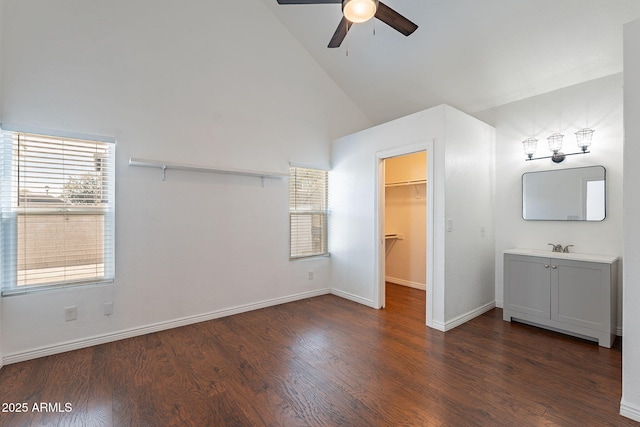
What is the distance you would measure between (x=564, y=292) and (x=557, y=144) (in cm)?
172

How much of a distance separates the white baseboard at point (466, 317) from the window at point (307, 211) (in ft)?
6.83

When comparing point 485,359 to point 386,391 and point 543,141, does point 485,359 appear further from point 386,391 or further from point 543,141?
point 543,141

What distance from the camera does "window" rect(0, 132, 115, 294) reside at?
8.43 feet

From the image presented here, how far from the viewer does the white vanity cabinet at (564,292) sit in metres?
2.86

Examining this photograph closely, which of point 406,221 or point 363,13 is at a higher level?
point 363,13

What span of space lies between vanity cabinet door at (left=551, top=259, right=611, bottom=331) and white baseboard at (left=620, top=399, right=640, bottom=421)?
1.22m

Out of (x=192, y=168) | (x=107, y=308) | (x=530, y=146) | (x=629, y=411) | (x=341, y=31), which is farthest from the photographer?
(x=530, y=146)

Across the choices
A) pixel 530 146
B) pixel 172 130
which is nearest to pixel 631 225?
pixel 530 146

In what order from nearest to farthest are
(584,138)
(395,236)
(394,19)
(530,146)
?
(394,19) < (584,138) < (530,146) < (395,236)

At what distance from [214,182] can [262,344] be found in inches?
77.9

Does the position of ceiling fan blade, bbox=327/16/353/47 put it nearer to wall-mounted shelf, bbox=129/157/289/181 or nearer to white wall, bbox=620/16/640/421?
wall-mounted shelf, bbox=129/157/289/181

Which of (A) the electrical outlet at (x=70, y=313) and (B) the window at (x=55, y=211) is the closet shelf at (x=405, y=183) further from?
(A) the electrical outlet at (x=70, y=313)

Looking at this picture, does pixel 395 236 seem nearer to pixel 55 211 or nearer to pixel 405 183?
pixel 405 183

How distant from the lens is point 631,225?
6.29 feet
